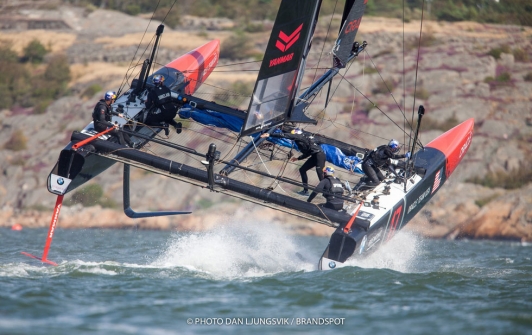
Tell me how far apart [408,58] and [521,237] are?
7938 mm

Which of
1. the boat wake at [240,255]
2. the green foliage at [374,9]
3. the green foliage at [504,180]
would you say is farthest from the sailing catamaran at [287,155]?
the green foliage at [374,9]

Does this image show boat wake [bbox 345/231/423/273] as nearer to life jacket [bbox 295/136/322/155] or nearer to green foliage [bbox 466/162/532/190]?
life jacket [bbox 295/136/322/155]

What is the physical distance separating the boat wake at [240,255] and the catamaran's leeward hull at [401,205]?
0.58m

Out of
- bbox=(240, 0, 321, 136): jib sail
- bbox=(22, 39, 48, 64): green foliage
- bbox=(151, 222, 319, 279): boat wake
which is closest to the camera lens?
bbox=(151, 222, 319, 279): boat wake

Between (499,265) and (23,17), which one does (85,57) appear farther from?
(499,265)

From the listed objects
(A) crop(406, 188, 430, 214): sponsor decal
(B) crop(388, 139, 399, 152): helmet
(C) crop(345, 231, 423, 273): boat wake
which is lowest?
(C) crop(345, 231, 423, 273): boat wake

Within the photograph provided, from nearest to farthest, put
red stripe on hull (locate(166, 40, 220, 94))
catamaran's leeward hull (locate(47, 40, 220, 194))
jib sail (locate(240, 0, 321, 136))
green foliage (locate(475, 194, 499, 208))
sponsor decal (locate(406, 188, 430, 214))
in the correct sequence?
jib sail (locate(240, 0, 321, 136)), catamaran's leeward hull (locate(47, 40, 220, 194)), sponsor decal (locate(406, 188, 430, 214)), red stripe on hull (locate(166, 40, 220, 94)), green foliage (locate(475, 194, 499, 208))

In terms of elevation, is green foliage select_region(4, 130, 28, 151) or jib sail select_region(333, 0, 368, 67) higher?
jib sail select_region(333, 0, 368, 67)

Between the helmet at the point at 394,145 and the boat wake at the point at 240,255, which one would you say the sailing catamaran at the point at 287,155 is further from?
the boat wake at the point at 240,255

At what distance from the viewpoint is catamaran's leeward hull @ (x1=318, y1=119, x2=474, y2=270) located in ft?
29.9

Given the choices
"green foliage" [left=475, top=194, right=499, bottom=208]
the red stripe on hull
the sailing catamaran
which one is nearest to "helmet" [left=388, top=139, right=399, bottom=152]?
the sailing catamaran

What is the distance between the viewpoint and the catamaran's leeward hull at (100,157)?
9.77 meters

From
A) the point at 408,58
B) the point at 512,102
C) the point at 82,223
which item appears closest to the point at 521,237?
the point at 512,102

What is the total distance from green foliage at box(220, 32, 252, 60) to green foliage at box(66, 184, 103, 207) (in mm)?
8290
